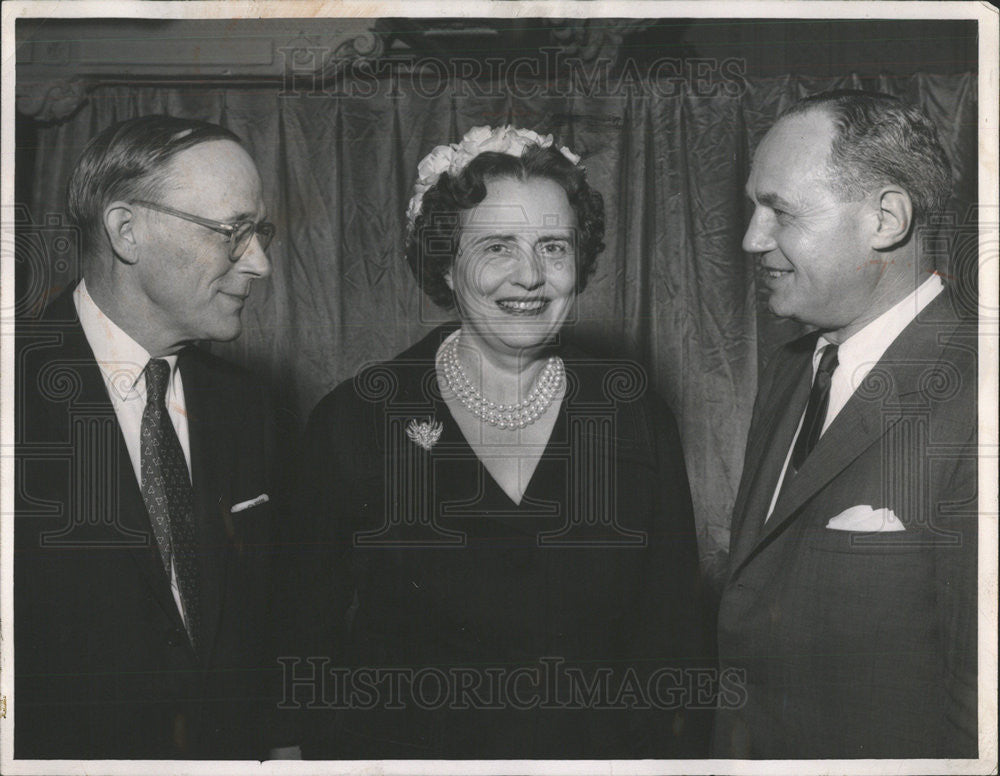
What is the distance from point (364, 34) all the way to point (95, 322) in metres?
0.75

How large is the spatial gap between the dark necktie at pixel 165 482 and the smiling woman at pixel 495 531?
206 mm

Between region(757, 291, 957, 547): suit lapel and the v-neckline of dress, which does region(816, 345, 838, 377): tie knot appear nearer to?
region(757, 291, 957, 547): suit lapel

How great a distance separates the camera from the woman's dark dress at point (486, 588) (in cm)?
189

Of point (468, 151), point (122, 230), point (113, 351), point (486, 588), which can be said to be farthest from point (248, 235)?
point (486, 588)

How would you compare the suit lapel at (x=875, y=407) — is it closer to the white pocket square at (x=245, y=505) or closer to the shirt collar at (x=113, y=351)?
the white pocket square at (x=245, y=505)

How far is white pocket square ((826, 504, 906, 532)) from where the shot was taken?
73.2 inches

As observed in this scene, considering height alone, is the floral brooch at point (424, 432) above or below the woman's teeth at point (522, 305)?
below

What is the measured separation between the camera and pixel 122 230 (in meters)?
1.87

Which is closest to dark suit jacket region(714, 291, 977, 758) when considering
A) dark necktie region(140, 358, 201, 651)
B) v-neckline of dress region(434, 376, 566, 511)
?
v-neckline of dress region(434, 376, 566, 511)

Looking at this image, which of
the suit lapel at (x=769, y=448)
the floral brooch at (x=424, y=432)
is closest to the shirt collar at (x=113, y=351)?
the floral brooch at (x=424, y=432)

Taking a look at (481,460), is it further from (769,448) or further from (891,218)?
(891,218)

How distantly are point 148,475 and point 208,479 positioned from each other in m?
0.11

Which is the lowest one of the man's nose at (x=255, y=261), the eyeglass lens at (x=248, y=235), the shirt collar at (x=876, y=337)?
the shirt collar at (x=876, y=337)

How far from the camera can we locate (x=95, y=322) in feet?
6.18
